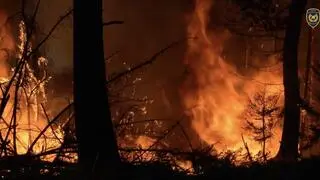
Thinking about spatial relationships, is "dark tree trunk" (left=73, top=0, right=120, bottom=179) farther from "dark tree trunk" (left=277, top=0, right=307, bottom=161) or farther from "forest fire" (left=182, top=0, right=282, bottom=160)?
"forest fire" (left=182, top=0, right=282, bottom=160)

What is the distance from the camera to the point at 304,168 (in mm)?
5918

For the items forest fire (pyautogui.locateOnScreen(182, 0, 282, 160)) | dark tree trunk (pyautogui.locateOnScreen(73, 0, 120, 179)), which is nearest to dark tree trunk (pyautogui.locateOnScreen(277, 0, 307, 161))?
dark tree trunk (pyautogui.locateOnScreen(73, 0, 120, 179))

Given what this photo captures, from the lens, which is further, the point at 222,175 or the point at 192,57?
the point at 192,57

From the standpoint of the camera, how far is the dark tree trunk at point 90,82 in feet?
20.3

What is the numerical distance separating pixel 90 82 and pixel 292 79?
984 centimetres

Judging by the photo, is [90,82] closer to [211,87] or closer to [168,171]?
[168,171]

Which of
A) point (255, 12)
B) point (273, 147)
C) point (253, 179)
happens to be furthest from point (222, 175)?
point (273, 147)

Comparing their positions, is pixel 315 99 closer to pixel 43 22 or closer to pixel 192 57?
pixel 192 57

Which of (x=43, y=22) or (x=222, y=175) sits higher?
(x=43, y=22)

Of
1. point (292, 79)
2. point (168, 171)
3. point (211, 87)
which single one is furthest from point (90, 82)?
point (211, 87)

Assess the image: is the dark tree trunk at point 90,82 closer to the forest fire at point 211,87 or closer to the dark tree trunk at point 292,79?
the dark tree trunk at point 292,79

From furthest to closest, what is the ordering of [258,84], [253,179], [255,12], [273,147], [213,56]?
[213,56], [258,84], [273,147], [255,12], [253,179]

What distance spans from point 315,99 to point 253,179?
17.5 meters

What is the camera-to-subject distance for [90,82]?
6207mm
